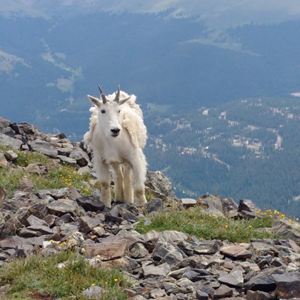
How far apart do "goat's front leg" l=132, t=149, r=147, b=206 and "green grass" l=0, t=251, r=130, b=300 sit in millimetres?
5542

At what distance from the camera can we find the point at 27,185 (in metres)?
12.9

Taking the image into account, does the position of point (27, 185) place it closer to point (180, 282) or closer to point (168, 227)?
point (168, 227)

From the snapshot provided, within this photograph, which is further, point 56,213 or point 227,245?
point 56,213

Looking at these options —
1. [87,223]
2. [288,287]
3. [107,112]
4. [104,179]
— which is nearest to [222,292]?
[288,287]

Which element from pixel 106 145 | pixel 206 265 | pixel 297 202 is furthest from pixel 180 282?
pixel 297 202

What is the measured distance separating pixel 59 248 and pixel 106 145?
15.3 feet

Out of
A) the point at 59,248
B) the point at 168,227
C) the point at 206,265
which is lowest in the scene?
the point at 206,265

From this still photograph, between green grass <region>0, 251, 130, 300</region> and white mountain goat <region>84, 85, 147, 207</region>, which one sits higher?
white mountain goat <region>84, 85, 147, 207</region>

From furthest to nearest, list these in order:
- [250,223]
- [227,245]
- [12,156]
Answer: [12,156], [250,223], [227,245]

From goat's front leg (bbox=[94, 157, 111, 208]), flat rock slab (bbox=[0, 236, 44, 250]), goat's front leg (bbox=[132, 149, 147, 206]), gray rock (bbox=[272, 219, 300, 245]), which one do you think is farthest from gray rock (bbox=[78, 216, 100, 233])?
gray rock (bbox=[272, 219, 300, 245])

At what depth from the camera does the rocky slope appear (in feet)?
21.5

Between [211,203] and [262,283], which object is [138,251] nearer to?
[262,283]

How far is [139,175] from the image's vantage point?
1268cm

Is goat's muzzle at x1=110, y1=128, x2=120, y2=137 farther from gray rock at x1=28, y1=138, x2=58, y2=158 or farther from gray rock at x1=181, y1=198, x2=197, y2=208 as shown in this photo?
gray rock at x1=28, y1=138, x2=58, y2=158
